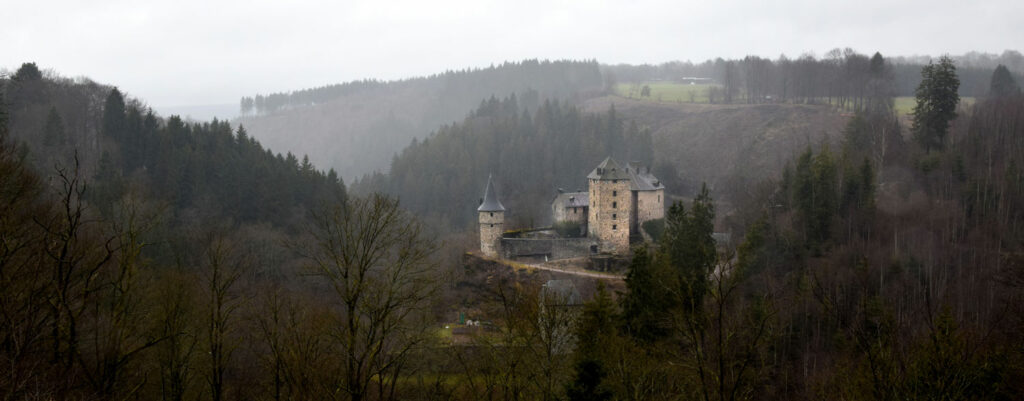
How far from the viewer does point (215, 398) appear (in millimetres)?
13836

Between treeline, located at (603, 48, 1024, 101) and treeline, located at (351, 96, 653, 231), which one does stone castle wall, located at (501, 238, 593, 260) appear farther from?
treeline, located at (603, 48, 1024, 101)

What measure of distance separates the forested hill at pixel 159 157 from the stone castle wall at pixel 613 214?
20.0m

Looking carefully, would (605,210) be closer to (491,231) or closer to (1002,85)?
(491,231)

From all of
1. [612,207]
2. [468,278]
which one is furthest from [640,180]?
[468,278]

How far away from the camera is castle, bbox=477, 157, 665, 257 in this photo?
133ft

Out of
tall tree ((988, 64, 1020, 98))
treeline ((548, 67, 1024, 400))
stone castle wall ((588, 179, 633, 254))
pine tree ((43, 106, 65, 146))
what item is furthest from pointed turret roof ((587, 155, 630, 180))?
tall tree ((988, 64, 1020, 98))

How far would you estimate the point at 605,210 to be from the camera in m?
40.8

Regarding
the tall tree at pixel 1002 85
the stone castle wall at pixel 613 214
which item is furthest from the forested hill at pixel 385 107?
the stone castle wall at pixel 613 214

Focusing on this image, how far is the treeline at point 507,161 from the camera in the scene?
231ft

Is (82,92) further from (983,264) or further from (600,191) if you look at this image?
(983,264)

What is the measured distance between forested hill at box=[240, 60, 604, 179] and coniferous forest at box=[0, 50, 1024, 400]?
44.4 m

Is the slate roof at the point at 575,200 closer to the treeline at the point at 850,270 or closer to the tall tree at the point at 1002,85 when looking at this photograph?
the treeline at the point at 850,270

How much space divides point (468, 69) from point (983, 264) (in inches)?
4434

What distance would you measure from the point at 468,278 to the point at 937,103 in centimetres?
2722
